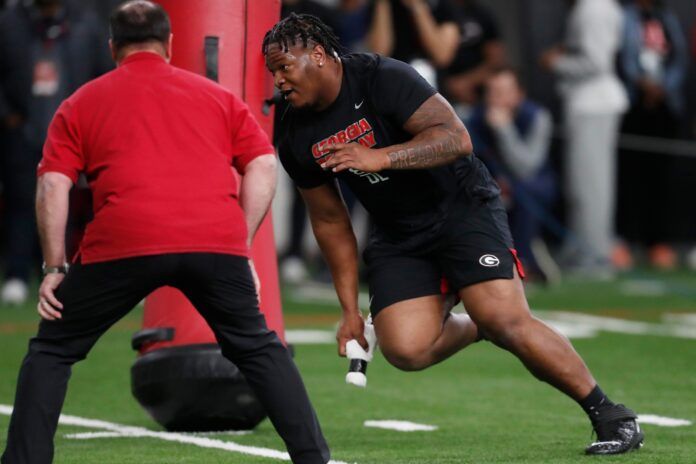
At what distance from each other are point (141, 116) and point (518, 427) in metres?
2.85

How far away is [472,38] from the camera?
17656 mm

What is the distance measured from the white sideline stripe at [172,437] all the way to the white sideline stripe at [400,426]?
86 cm

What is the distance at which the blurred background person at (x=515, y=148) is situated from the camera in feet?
54.3

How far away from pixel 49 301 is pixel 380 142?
5.66 feet

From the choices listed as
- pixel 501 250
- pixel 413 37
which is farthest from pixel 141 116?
pixel 413 37

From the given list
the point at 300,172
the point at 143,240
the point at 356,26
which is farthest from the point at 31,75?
the point at 143,240

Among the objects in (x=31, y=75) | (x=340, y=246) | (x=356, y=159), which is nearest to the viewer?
(x=356, y=159)

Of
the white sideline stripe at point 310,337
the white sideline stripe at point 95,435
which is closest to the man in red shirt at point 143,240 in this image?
the white sideline stripe at point 95,435

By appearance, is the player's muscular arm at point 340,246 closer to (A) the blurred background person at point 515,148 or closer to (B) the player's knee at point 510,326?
(B) the player's knee at point 510,326

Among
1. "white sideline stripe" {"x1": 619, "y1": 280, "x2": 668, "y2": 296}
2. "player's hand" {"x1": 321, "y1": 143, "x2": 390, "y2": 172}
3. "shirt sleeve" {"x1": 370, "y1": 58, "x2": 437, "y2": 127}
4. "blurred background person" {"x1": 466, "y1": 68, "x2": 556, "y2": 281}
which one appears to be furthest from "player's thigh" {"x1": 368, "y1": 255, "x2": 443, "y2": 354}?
"blurred background person" {"x1": 466, "y1": 68, "x2": 556, "y2": 281}

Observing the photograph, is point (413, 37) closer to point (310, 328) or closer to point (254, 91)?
point (310, 328)

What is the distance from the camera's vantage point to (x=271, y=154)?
261 inches

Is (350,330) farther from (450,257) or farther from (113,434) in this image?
(113,434)

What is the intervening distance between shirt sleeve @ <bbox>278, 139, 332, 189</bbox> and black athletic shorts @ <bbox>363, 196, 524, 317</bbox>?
0.51 m
